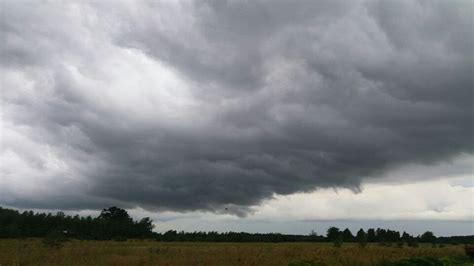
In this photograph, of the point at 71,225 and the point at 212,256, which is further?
the point at 71,225

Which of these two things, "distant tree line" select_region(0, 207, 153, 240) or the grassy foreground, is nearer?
the grassy foreground

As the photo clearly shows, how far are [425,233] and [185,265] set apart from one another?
3139 inches

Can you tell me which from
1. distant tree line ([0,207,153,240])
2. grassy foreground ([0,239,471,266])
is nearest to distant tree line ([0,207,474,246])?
distant tree line ([0,207,153,240])

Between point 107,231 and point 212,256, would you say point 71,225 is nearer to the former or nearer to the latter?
point 107,231

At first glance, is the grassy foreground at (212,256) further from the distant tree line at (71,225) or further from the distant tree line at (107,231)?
the distant tree line at (71,225)

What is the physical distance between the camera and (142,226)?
497 feet

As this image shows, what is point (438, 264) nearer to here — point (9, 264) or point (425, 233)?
point (9, 264)

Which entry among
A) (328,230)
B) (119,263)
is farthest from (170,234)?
(119,263)

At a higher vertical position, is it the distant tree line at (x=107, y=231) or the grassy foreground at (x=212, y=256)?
the distant tree line at (x=107, y=231)

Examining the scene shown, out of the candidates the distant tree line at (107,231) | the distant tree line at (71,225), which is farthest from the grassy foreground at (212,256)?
the distant tree line at (71,225)

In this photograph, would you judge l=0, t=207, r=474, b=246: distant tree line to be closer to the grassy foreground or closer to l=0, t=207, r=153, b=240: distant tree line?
l=0, t=207, r=153, b=240: distant tree line

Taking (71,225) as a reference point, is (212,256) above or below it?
below

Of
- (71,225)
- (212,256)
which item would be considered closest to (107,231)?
(71,225)

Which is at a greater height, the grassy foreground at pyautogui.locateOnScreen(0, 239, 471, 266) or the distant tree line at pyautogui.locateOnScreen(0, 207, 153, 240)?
the distant tree line at pyautogui.locateOnScreen(0, 207, 153, 240)
